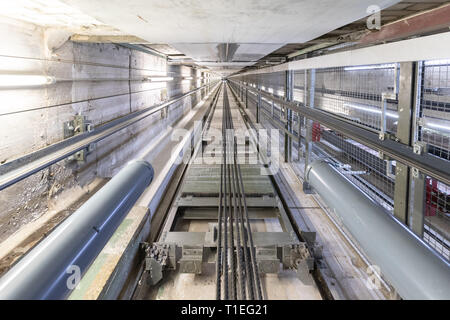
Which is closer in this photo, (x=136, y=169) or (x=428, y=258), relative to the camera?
(x=428, y=258)

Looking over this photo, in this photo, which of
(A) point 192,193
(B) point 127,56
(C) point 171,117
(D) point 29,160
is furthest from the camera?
(C) point 171,117

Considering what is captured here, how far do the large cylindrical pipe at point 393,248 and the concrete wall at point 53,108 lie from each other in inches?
83.8

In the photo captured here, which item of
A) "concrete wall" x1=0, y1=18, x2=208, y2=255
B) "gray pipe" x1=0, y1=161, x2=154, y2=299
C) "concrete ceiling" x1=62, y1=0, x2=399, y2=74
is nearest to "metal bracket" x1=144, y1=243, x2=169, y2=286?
"gray pipe" x1=0, y1=161, x2=154, y2=299

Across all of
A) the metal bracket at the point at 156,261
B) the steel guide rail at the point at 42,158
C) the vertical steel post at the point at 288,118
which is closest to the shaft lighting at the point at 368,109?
the vertical steel post at the point at 288,118

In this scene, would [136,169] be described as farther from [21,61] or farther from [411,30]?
[411,30]

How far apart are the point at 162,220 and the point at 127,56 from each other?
258 centimetres

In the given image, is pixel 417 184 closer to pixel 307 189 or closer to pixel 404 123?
pixel 404 123

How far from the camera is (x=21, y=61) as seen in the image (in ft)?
7.11

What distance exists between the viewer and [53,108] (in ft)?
8.34

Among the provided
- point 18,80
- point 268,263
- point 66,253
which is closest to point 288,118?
point 268,263

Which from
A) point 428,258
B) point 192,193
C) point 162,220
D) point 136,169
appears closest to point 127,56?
point 192,193

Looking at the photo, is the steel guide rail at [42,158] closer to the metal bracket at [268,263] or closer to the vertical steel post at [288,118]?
the metal bracket at [268,263]

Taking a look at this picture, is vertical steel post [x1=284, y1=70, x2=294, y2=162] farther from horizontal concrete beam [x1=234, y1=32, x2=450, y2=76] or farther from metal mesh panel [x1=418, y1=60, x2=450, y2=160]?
horizontal concrete beam [x1=234, y1=32, x2=450, y2=76]

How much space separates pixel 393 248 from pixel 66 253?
1133 millimetres
